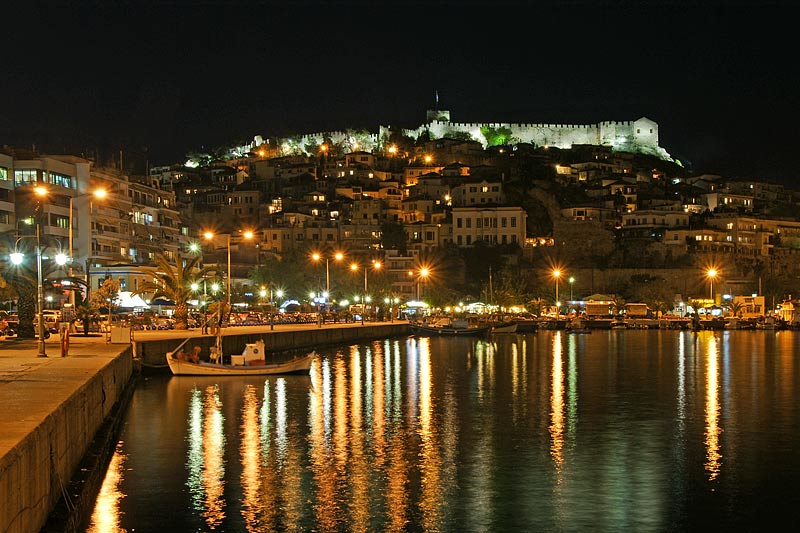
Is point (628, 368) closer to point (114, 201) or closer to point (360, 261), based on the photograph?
point (114, 201)

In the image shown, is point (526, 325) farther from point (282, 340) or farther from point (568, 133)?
point (568, 133)

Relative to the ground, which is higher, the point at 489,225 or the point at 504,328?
the point at 489,225

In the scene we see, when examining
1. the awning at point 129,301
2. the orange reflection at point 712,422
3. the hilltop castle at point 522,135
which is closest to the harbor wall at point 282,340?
the awning at point 129,301

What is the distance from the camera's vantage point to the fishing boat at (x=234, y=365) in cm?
3634

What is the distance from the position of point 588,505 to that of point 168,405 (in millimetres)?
16010

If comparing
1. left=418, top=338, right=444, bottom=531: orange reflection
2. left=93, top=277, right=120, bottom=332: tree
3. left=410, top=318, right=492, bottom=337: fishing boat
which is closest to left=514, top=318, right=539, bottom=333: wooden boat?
left=410, top=318, right=492, bottom=337: fishing boat

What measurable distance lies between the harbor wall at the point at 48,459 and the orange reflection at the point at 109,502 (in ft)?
2.06

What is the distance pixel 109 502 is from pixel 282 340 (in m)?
34.1

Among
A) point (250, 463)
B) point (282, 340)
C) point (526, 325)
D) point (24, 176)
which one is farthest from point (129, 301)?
point (526, 325)

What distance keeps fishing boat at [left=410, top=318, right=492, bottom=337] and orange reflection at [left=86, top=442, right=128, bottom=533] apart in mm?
54808

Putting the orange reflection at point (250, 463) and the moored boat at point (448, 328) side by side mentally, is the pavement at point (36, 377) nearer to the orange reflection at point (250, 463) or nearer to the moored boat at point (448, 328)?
the orange reflection at point (250, 463)

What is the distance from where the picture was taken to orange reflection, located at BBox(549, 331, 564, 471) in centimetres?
2184

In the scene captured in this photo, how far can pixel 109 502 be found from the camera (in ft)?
54.6

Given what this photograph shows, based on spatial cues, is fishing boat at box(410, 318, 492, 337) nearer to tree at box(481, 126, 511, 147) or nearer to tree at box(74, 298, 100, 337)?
tree at box(74, 298, 100, 337)
